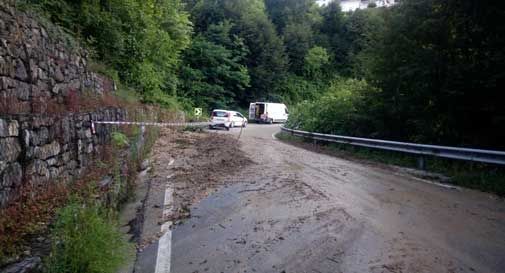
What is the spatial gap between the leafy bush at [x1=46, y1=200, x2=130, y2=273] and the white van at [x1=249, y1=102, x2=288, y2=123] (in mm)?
41436

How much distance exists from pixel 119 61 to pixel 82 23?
4.46m

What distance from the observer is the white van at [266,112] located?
4553 cm

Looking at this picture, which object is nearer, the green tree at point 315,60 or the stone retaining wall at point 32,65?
the stone retaining wall at point 32,65

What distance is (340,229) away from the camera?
5156 mm

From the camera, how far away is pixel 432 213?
233 inches

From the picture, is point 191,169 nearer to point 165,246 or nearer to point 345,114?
point 165,246

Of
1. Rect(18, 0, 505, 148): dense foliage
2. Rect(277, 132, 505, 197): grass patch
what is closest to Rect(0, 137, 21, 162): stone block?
Rect(18, 0, 505, 148): dense foliage

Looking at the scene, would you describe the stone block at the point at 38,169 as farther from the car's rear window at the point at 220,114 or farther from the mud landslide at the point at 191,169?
the car's rear window at the point at 220,114

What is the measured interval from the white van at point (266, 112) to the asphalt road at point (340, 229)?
3719cm

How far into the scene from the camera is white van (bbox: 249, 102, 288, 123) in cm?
4553

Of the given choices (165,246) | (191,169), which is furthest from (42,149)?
(191,169)

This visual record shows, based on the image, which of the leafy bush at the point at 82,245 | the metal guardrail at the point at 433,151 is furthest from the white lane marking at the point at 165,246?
the metal guardrail at the point at 433,151

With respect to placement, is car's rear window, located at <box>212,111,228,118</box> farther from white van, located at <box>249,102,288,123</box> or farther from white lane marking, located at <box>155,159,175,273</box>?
white lane marking, located at <box>155,159,175,273</box>

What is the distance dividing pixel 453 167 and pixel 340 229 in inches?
245
